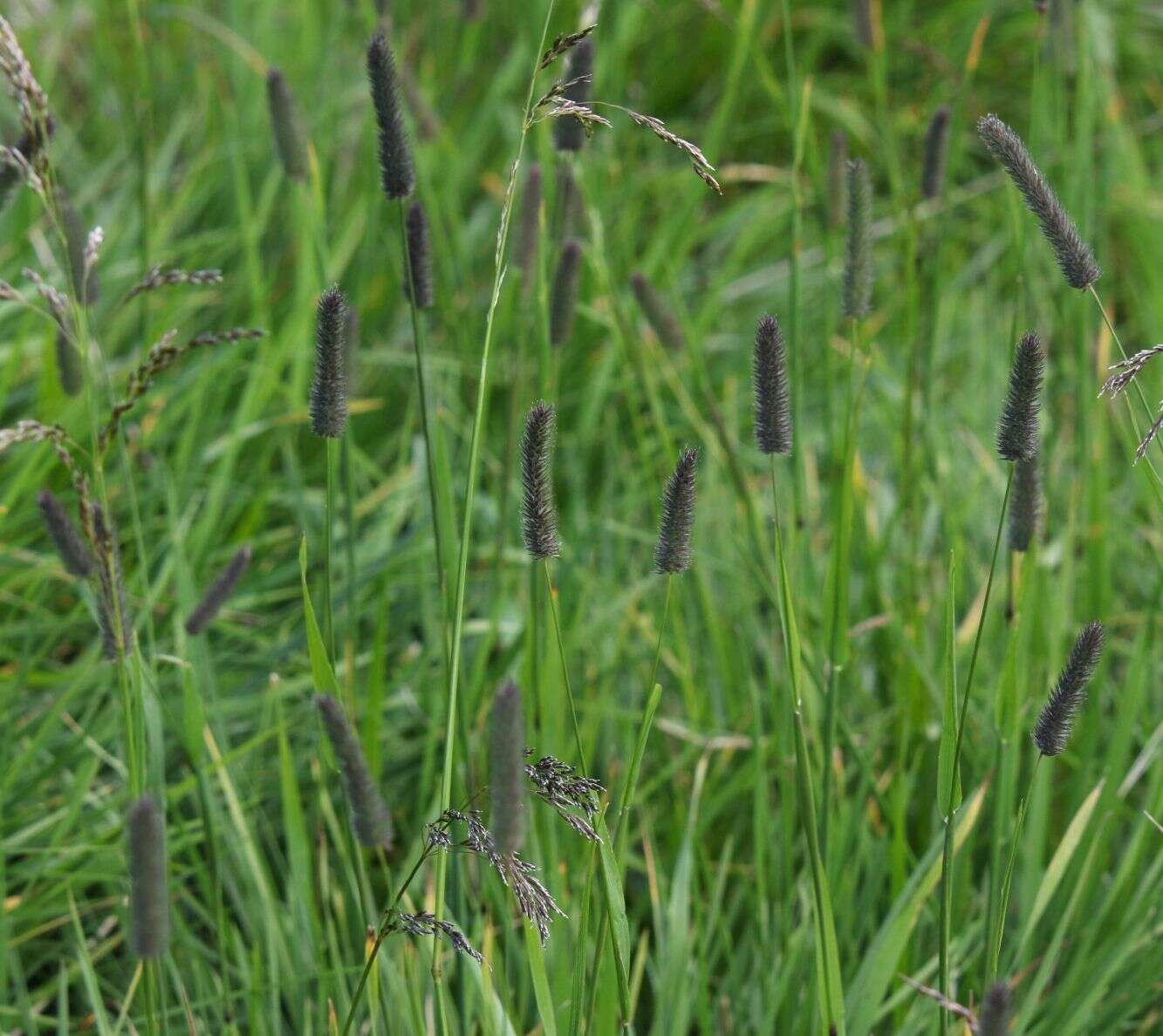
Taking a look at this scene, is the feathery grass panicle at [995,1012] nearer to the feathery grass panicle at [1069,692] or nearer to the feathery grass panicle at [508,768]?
the feathery grass panicle at [1069,692]

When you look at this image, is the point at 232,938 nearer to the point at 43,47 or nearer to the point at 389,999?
the point at 389,999

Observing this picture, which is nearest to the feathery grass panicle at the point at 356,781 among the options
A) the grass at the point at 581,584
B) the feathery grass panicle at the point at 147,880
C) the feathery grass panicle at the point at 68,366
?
the grass at the point at 581,584

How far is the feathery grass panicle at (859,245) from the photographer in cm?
172

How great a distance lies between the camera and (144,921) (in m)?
1.27

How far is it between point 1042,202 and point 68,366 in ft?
4.31

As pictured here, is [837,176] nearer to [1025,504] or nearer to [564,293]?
[564,293]

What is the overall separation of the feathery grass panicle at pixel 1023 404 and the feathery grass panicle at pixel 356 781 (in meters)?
0.70

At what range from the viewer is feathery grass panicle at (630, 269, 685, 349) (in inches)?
88.2

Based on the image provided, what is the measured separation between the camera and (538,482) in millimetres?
1242

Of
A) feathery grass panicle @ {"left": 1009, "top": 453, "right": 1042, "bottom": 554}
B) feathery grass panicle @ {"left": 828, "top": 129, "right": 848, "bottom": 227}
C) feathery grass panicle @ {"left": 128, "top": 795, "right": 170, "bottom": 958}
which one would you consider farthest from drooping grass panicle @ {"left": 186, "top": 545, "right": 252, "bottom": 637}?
feathery grass panicle @ {"left": 828, "top": 129, "right": 848, "bottom": 227}

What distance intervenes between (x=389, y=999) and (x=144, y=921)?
0.67m

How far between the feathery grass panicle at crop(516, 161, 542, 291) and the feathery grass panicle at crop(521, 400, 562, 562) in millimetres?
854

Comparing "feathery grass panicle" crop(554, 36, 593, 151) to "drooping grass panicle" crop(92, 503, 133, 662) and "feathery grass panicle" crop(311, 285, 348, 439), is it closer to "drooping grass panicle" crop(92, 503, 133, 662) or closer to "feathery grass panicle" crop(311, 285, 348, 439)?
"feathery grass panicle" crop(311, 285, 348, 439)

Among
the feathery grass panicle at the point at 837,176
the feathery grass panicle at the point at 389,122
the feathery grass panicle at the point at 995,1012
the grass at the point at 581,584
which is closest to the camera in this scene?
the feathery grass panicle at the point at 995,1012
